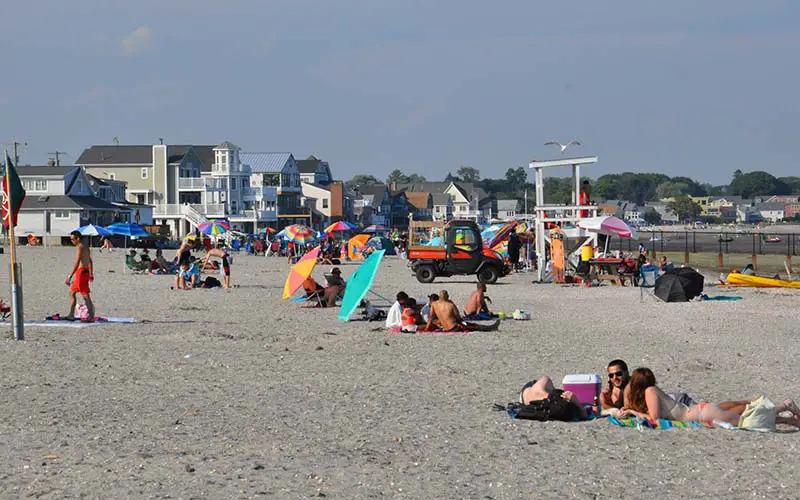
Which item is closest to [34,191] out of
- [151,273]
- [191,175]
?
[191,175]

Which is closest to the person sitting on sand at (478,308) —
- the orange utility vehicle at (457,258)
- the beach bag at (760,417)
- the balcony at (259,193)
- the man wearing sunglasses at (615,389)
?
the man wearing sunglasses at (615,389)

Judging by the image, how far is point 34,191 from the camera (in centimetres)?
7906

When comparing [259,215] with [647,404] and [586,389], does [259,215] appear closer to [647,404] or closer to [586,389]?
[586,389]

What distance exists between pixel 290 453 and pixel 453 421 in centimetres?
210

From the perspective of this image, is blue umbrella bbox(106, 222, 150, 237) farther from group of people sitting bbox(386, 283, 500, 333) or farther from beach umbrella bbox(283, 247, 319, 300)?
group of people sitting bbox(386, 283, 500, 333)

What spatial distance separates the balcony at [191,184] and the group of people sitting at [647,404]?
290 feet

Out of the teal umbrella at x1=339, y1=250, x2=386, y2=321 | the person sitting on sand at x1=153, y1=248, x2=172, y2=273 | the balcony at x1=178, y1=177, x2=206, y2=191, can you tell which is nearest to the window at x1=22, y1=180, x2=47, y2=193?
the balcony at x1=178, y1=177, x2=206, y2=191

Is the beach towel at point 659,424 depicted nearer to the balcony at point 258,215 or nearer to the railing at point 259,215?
the balcony at point 258,215

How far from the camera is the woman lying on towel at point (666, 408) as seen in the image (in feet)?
35.0

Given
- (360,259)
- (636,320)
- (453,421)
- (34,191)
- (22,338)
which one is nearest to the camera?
(453,421)

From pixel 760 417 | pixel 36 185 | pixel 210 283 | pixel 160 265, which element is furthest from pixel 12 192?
pixel 36 185

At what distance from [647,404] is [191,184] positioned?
89166 mm

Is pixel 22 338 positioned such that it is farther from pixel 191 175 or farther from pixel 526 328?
pixel 191 175

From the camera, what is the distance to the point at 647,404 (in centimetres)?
1091
